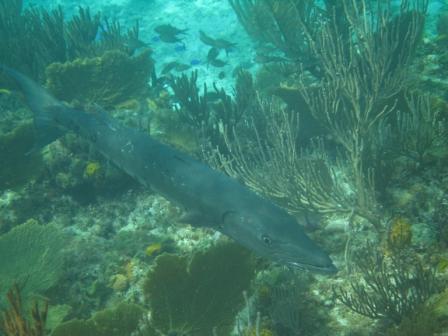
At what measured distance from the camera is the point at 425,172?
4.92 metres

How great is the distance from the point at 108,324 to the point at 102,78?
23.2 feet

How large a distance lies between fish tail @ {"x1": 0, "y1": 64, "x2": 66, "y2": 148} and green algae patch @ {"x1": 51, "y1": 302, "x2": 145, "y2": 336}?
10.9ft

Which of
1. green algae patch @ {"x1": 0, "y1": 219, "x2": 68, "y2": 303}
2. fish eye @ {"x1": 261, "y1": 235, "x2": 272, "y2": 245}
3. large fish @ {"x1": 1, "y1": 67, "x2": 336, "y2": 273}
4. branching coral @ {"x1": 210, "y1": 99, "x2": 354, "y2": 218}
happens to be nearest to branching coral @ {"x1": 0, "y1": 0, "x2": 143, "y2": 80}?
large fish @ {"x1": 1, "y1": 67, "x2": 336, "y2": 273}

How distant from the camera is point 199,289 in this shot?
4008 mm

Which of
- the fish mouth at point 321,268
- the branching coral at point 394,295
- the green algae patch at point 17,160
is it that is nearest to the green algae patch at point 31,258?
the green algae patch at point 17,160

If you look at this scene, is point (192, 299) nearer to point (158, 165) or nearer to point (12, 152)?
point (158, 165)

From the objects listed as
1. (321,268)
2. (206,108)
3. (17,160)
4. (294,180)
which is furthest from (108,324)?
(206,108)

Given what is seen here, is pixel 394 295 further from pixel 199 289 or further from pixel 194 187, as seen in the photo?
pixel 194 187

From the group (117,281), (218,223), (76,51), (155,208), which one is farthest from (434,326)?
(76,51)

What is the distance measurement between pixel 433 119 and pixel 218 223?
3.43 meters

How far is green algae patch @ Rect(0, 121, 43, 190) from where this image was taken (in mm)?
6695

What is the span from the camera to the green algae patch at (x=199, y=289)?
3.85m

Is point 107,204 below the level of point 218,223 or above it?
below

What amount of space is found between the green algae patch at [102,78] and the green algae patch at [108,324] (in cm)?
596
